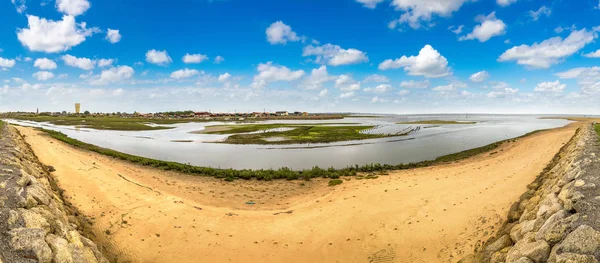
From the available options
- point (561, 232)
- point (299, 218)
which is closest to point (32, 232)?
point (299, 218)

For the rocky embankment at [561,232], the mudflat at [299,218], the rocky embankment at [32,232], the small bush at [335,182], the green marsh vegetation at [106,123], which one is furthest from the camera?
the green marsh vegetation at [106,123]

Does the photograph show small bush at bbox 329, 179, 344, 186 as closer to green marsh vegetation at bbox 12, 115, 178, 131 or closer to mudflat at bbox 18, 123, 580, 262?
mudflat at bbox 18, 123, 580, 262

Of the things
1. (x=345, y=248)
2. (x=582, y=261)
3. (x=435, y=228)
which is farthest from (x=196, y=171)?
(x=582, y=261)

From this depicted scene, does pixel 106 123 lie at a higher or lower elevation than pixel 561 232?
higher

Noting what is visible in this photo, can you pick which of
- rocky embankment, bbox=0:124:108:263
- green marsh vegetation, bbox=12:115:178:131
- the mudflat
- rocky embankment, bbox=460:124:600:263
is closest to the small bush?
the mudflat

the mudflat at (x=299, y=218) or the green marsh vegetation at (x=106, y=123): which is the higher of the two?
the green marsh vegetation at (x=106, y=123)

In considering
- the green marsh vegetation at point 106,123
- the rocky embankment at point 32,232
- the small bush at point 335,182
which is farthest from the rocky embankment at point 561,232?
the green marsh vegetation at point 106,123

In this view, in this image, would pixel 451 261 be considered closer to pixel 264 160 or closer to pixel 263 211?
pixel 263 211

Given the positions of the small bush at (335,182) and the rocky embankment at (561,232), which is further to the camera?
the small bush at (335,182)

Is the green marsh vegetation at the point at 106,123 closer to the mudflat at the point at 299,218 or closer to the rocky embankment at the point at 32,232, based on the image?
the mudflat at the point at 299,218

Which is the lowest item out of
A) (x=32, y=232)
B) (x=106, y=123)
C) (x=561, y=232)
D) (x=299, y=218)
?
(x=299, y=218)

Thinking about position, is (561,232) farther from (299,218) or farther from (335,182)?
(335,182)
